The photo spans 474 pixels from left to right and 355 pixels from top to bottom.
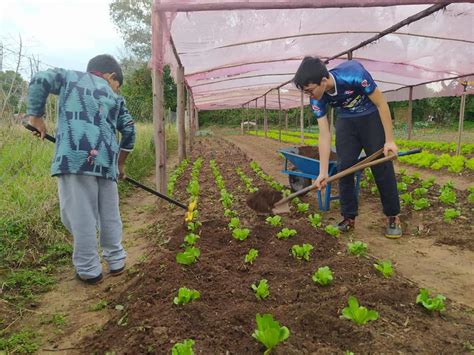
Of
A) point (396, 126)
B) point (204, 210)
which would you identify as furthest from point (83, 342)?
point (396, 126)

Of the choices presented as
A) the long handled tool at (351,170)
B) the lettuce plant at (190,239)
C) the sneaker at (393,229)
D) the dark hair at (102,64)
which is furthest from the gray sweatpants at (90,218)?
the sneaker at (393,229)

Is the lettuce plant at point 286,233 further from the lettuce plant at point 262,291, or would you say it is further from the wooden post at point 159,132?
the wooden post at point 159,132

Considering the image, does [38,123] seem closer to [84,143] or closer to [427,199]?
[84,143]

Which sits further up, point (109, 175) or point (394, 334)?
point (109, 175)

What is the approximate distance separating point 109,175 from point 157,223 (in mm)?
1736

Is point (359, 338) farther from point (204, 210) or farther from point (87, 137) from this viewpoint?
point (204, 210)

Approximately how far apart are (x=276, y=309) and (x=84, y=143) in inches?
75.3

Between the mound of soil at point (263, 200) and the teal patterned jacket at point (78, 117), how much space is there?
2016 millimetres

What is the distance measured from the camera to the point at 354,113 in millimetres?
4062

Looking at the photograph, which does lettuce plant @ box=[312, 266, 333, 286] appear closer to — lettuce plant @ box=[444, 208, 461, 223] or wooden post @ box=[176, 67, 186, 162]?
lettuce plant @ box=[444, 208, 461, 223]

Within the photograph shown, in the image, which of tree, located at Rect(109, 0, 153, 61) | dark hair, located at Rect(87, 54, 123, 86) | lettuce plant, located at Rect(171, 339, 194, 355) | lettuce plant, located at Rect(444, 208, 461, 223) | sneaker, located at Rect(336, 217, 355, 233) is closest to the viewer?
lettuce plant, located at Rect(171, 339, 194, 355)

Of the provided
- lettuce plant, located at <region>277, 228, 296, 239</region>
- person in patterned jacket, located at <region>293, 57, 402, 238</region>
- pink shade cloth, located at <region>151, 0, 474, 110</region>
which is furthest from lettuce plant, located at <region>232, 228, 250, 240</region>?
pink shade cloth, located at <region>151, 0, 474, 110</region>

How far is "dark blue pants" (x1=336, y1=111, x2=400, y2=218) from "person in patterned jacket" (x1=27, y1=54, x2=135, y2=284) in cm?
240

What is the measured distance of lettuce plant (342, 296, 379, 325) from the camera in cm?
218
